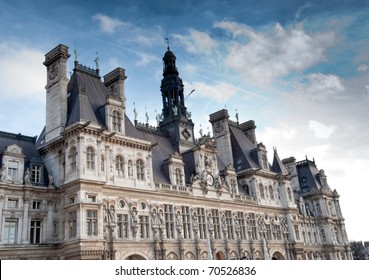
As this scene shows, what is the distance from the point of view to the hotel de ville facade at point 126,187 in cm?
3797

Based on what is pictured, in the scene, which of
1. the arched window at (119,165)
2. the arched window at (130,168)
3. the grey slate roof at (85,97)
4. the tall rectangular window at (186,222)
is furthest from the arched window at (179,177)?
the grey slate roof at (85,97)

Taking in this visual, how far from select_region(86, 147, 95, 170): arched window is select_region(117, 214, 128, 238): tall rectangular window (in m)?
5.88

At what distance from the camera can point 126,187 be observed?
43.2 m

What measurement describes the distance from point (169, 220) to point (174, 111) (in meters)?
19.1

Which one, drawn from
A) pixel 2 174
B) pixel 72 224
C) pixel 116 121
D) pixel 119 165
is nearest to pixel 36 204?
pixel 72 224

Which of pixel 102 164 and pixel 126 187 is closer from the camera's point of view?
pixel 102 164

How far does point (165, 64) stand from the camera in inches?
2562

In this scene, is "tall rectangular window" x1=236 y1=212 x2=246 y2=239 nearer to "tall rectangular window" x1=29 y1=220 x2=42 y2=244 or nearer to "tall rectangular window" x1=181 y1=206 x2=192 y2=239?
"tall rectangular window" x1=181 y1=206 x2=192 y2=239

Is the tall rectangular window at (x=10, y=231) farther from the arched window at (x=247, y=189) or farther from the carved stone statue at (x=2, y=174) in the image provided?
the arched window at (x=247, y=189)

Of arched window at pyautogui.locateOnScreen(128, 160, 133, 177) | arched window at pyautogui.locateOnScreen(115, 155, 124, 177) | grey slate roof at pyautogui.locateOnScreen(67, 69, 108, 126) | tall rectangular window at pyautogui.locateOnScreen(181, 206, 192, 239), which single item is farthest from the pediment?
tall rectangular window at pyautogui.locateOnScreen(181, 206, 192, 239)

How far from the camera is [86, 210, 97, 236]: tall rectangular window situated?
37531mm

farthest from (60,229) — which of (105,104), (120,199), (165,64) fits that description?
(165,64)

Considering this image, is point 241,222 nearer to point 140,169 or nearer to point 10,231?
point 140,169
